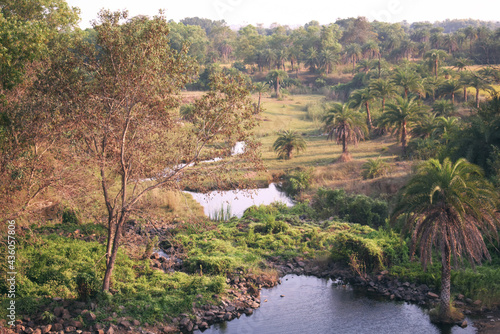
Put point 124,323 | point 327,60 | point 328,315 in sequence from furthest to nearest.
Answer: point 327,60, point 328,315, point 124,323

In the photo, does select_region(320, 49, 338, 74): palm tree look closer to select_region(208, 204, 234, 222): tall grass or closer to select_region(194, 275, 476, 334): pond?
select_region(208, 204, 234, 222): tall grass

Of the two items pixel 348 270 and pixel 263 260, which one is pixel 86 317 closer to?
pixel 263 260

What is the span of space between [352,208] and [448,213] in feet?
40.2

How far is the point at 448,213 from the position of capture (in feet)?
53.8

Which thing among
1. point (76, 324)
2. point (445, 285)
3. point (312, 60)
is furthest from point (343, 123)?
point (312, 60)

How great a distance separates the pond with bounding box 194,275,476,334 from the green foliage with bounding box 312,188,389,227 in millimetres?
8042

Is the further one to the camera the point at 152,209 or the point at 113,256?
the point at 152,209

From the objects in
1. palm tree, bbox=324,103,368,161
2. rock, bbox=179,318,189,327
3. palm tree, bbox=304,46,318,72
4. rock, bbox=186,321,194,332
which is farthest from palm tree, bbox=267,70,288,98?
rock, bbox=186,321,194,332

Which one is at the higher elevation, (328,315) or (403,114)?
(403,114)

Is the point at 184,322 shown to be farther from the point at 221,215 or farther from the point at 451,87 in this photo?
the point at 451,87

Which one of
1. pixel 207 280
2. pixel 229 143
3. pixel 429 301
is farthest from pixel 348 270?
pixel 229 143

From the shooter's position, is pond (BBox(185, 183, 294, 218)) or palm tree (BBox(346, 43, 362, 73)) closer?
pond (BBox(185, 183, 294, 218))

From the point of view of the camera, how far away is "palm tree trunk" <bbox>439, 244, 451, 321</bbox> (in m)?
16.6

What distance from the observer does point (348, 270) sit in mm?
21547
